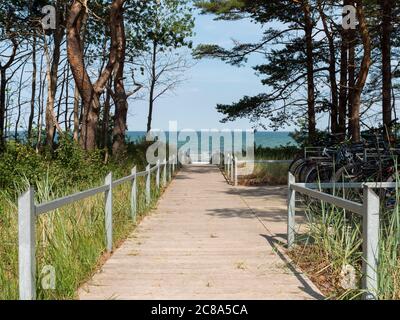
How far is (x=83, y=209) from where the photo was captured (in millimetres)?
7293

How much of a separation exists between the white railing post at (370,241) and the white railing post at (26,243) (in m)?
2.46

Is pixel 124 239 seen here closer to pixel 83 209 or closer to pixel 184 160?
pixel 83 209

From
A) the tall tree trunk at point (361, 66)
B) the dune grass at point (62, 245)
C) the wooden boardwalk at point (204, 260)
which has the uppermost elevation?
the tall tree trunk at point (361, 66)

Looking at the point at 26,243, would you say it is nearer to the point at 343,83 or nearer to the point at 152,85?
the point at 343,83

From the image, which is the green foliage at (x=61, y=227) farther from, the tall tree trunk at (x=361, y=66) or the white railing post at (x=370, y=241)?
the tall tree trunk at (x=361, y=66)

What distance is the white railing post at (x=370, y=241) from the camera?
418 cm

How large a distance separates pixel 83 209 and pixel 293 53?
61.9ft

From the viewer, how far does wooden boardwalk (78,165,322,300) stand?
5.13 meters

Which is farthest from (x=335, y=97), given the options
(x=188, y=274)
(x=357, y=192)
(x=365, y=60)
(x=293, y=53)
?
(x=188, y=274)

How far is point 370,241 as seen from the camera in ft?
13.9

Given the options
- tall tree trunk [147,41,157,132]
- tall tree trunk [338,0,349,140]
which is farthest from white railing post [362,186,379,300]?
tall tree trunk [147,41,157,132]

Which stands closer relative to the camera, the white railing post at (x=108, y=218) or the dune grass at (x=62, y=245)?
the dune grass at (x=62, y=245)

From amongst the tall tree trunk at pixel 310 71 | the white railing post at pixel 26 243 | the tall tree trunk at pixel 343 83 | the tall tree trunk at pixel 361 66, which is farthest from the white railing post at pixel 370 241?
the tall tree trunk at pixel 310 71
